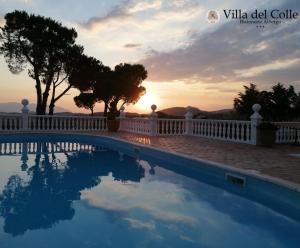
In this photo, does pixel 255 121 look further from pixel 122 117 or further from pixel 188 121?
pixel 122 117

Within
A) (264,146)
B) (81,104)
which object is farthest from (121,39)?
(81,104)

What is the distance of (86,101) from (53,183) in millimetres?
19028

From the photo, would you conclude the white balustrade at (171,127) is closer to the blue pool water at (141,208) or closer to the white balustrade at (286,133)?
the white balustrade at (286,133)

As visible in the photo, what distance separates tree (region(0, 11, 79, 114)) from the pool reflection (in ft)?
36.6

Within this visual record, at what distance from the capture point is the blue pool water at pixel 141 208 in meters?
3.14

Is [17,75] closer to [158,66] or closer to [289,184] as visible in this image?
[158,66]

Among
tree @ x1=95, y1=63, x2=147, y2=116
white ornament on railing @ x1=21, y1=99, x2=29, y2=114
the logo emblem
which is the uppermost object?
the logo emblem

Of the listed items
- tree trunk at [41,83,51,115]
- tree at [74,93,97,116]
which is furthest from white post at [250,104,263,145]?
tree at [74,93,97,116]

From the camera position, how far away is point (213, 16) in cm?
1107

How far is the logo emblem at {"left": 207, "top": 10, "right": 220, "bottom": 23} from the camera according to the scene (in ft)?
35.9

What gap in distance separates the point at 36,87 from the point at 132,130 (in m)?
8.69

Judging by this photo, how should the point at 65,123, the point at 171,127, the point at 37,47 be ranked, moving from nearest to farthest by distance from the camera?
the point at 171,127 → the point at 65,123 → the point at 37,47

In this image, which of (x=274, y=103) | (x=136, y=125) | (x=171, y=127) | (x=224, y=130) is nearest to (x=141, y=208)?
(x=224, y=130)

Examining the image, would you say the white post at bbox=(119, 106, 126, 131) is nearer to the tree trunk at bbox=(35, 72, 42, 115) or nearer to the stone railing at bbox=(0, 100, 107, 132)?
the stone railing at bbox=(0, 100, 107, 132)
